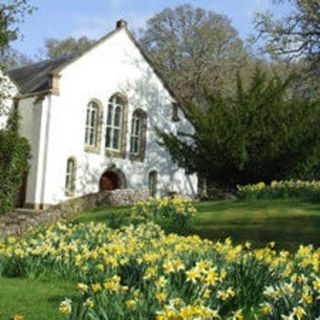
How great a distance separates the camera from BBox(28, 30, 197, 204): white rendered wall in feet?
112

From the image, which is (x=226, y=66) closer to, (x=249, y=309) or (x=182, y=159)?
(x=182, y=159)

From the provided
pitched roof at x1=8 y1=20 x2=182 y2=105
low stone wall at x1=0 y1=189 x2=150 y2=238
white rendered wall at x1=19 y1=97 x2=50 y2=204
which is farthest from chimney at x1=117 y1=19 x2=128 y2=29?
low stone wall at x1=0 y1=189 x2=150 y2=238

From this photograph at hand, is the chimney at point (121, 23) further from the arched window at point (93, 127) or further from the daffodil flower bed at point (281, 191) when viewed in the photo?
the daffodil flower bed at point (281, 191)

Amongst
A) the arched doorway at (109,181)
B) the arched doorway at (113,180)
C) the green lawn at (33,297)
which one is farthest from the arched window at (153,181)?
the green lawn at (33,297)

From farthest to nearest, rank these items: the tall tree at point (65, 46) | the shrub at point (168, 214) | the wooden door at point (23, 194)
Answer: the tall tree at point (65, 46), the wooden door at point (23, 194), the shrub at point (168, 214)

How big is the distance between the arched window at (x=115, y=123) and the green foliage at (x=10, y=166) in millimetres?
6558

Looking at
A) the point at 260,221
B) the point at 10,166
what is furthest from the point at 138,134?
the point at 260,221

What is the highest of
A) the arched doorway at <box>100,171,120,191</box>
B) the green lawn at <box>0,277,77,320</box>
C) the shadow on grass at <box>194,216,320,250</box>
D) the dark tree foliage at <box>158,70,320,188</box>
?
the dark tree foliage at <box>158,70,320,188</box>

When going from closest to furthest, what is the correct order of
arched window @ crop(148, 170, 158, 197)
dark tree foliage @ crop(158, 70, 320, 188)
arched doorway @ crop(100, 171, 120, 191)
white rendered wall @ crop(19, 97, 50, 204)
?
1. dark tree foliage @ crop(158, 70, 320, 188)
2. white rendered wall @ crop(19, 97, 50, 204)
3. arched doorway @ crop(100, 171, 120, 191)
4. arched window @ crop(148, 170, 158, 197)

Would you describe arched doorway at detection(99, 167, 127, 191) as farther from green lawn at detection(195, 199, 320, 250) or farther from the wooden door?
green lawn at detection(195, 199, 320, 250)

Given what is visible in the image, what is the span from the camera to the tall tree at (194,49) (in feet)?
177

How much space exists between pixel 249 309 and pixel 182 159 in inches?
1006

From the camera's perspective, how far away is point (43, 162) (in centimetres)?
3375

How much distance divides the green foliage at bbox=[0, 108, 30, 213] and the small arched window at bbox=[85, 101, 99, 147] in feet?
16.5
